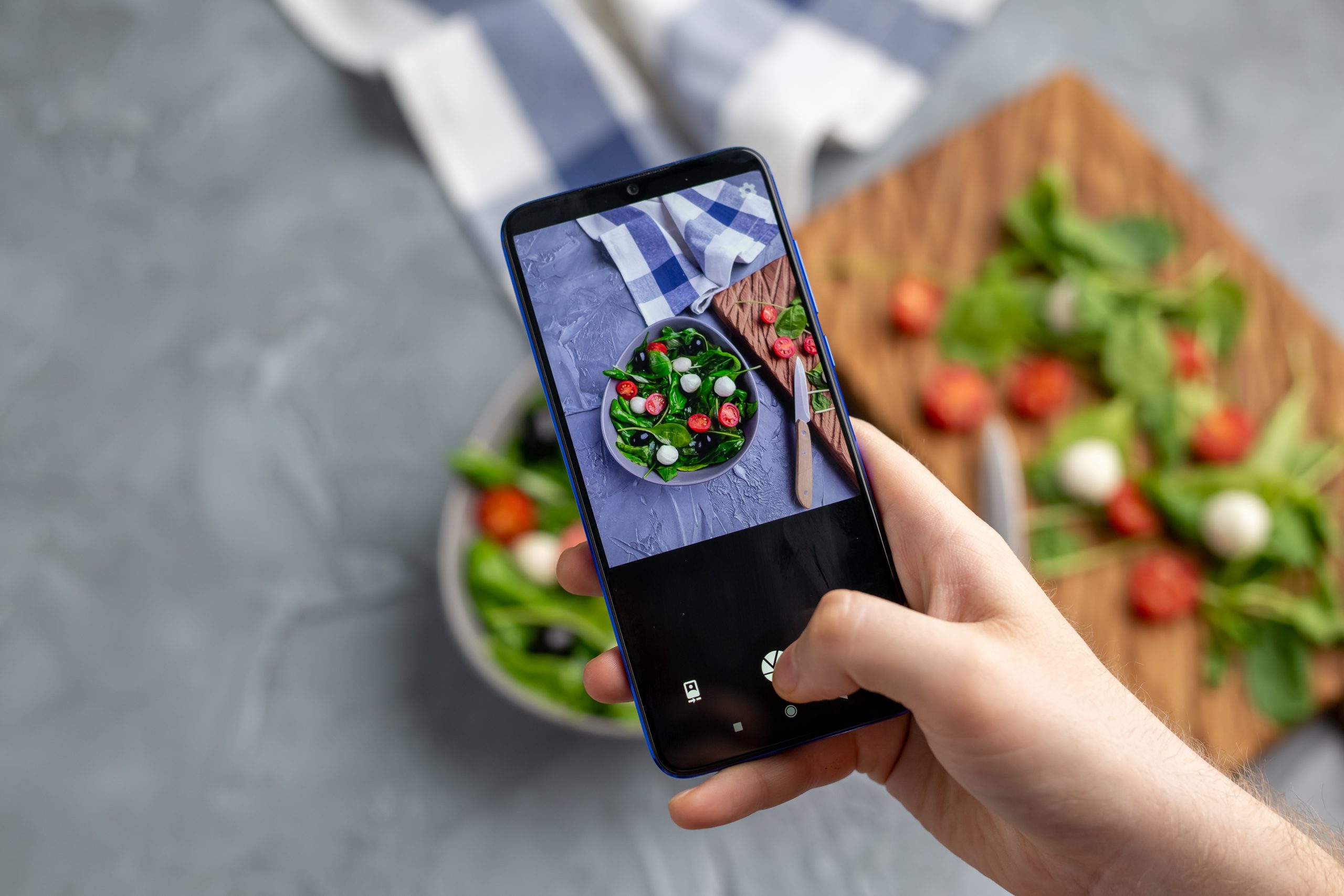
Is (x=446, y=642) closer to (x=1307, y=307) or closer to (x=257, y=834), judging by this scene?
(x=257, y=834)

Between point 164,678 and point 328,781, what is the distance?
236 mm

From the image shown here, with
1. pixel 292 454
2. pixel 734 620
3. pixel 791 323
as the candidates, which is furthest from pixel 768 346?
pixel 292 454

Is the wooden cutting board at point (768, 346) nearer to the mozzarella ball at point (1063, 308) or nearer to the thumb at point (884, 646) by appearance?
the thumb at point (884, 646)

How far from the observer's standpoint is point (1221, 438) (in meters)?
0.96

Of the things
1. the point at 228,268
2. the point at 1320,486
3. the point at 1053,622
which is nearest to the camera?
the point at 1053,622

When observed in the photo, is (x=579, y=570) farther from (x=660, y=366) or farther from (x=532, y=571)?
(x=532, y=571)

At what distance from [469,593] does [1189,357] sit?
85 centimetres

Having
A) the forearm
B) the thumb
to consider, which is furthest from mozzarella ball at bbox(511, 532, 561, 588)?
the forearm

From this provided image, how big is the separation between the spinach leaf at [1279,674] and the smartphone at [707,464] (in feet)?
2.07

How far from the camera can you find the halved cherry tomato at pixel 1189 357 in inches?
38.4

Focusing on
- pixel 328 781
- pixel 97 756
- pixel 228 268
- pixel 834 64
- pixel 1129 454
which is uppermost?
pixel 228 268

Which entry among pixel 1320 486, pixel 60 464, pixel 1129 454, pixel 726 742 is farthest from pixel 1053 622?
pixel 60 464

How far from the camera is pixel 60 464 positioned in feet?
3.51

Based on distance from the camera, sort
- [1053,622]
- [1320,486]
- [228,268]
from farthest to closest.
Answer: [228,268]
[1320,486]
[1053,622]
